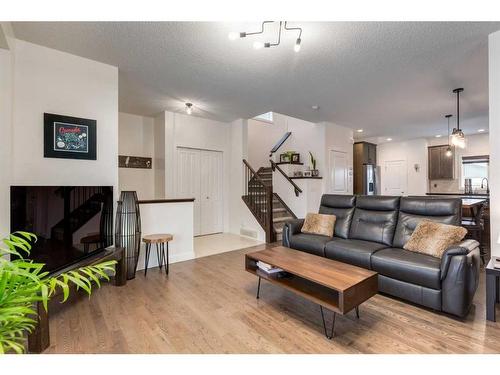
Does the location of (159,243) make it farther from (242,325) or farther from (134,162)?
(134,162)

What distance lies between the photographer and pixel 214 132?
5836 mm

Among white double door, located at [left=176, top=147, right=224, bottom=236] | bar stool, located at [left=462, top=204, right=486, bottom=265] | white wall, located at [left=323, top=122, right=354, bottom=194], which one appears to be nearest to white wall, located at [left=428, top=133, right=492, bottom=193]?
white wall, located at [left=323, top=122, right=354, bottom=194]

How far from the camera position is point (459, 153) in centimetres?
730

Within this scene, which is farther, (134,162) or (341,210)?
(134,162)

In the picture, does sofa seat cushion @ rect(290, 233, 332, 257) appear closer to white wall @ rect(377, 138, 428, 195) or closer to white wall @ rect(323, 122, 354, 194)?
white wall @ rect(323, 122, 354, 194)

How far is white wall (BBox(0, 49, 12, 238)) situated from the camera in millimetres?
2207

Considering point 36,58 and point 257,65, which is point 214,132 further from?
point 36,58

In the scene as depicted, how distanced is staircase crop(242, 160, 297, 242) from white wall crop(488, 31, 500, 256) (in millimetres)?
2999

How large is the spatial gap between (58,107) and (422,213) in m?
4.46

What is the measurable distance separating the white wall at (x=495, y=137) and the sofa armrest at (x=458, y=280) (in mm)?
503

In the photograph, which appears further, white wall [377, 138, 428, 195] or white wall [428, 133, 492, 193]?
white wall [377, 138, 428, 195]

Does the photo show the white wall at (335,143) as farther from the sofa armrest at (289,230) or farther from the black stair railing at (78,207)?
the black stair railing at (78,207)

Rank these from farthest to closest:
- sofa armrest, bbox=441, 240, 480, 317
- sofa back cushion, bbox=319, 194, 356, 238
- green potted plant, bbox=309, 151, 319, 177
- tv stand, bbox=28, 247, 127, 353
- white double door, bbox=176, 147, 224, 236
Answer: green potted plant, bbox=309, 151, 319, 177 → white double door, bbox=176, 147, 224, 236 → sofa back cushion, bbox=319, 194, 356, 238 → sofa armrest, bbox=441, 240, 480, 317 → tv stand, bbox=28, 247, 127, 353

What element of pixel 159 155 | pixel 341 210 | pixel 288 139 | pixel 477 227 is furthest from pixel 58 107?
pixel 477 227
